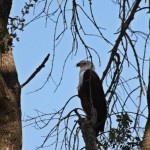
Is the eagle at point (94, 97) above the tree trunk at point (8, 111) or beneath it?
above

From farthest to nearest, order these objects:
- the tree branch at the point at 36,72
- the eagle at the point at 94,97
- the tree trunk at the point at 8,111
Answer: the eagle at the point at 94,97 < the tree branch at the point at 36,72 < the tree trunk at the point at 8,111

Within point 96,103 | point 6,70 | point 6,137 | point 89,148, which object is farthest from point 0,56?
point 96,103

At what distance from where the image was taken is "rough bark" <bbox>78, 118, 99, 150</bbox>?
282cm

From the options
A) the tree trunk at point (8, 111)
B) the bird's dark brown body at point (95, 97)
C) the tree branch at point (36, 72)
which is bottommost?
the tree trunk at point (8, 111)

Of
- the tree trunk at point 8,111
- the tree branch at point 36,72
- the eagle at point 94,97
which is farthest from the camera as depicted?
the eagle at point 94,97

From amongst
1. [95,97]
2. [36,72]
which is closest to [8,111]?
[36,72]

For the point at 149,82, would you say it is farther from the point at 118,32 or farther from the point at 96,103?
the point at 96,103

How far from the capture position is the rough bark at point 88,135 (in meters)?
2.82

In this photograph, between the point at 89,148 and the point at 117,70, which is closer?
the point at 89,148

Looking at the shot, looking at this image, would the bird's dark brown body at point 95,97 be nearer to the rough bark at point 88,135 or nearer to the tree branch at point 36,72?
the rough bark at point 88,135

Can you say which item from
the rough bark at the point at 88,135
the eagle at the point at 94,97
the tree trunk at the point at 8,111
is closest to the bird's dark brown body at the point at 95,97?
the eagle at the point at 94,97

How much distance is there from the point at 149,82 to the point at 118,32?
77 cm

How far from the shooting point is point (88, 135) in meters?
2.95

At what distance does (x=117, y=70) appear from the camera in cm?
324
